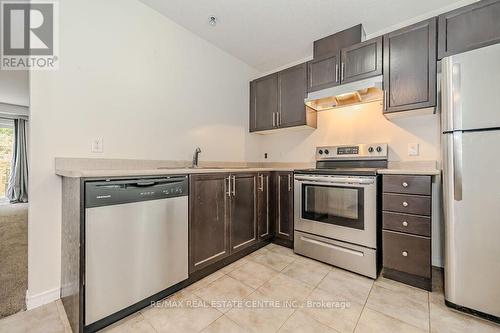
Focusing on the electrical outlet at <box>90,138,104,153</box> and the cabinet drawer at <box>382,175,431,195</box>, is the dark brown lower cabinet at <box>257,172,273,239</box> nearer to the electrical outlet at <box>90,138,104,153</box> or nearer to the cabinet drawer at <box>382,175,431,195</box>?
the cabinet drawer at <box>382,175,431,195</box>

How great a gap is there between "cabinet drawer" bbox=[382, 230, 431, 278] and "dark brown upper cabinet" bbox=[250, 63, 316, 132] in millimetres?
1586

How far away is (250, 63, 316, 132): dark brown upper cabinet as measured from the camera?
2775 millimetres

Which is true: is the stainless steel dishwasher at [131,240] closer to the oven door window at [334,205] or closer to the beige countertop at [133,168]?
the beige countertop at [133,168]

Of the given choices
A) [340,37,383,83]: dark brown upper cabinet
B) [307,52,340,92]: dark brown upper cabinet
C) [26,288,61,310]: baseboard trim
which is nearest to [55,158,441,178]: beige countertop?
[26,288,61,310]: baseboard trim

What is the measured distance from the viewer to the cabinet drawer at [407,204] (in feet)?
5.76

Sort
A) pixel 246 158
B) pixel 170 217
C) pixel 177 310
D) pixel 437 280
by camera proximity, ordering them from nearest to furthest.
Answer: pixel 177 310, pixel 170 217, pixel 437 280, pixel 246 158

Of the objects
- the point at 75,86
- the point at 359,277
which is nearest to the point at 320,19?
the point at 75,86

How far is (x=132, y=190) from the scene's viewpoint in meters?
1.42

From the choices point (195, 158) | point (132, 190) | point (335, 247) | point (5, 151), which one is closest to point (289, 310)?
point (335, 247)

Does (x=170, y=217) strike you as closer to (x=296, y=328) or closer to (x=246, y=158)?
(x=296, y=328)

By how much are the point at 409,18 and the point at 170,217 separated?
9.93 ft

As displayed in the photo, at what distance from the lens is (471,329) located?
1.34 metres

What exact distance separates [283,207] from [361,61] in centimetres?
183

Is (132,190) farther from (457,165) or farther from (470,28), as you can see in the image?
(470,28)
